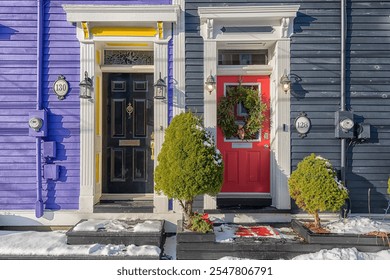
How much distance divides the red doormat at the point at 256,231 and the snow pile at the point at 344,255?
21.4 inches

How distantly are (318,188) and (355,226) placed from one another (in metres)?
0.94

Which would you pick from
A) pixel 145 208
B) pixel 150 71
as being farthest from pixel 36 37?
pixel 145 208

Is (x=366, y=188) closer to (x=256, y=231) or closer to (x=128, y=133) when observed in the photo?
(x=256, y=231)

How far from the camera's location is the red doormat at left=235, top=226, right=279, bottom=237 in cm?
438

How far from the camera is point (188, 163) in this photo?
13.3ft

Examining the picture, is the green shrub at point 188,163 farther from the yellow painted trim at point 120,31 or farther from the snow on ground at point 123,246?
the yellow painted trim at point 120,31

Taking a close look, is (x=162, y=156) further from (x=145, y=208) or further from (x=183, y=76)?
(x=183, y=76)

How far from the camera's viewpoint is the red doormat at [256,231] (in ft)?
14.4

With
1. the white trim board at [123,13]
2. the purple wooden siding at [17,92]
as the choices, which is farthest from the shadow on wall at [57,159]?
the white trim board at [123,13]

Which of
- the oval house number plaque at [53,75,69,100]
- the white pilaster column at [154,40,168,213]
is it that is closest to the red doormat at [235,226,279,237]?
the white pilaster column at [154,40,168,213]

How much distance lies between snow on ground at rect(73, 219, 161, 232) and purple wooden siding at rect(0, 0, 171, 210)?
69cm

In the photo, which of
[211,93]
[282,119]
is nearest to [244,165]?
[282,119]

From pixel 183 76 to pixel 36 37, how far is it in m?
2.63

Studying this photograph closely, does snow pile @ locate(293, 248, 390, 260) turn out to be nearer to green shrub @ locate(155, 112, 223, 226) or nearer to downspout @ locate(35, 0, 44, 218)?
green shrub @ locate(155, 112, 223, 226)
